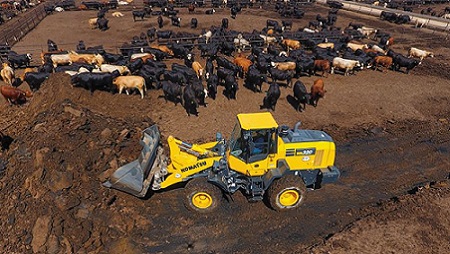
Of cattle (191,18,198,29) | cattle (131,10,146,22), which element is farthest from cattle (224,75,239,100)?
cattle (131,10,146,22)

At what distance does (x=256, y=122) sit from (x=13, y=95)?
14332 mm

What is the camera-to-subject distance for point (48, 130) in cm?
1152

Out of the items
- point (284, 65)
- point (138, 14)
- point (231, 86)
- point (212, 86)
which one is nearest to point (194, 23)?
point (138, 14)

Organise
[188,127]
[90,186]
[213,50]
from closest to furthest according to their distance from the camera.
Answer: [90,186] < [188,127] < [213,50]

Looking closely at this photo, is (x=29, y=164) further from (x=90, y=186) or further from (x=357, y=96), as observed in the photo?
(x=357, y=96)

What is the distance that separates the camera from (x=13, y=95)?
642 inches

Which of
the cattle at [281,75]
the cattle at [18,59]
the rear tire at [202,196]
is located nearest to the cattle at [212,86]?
the cattle at [281,75]

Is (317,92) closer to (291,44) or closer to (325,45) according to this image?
(291,44)

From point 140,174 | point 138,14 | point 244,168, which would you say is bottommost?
point 140,174

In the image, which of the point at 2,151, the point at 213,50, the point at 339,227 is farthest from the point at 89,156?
the point at 213,50

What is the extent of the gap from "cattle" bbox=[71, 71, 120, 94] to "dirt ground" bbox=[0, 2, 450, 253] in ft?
1.33

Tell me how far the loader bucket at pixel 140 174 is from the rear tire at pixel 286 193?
3660mm

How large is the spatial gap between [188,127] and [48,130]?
19.1ft

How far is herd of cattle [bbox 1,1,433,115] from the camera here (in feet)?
54.7
